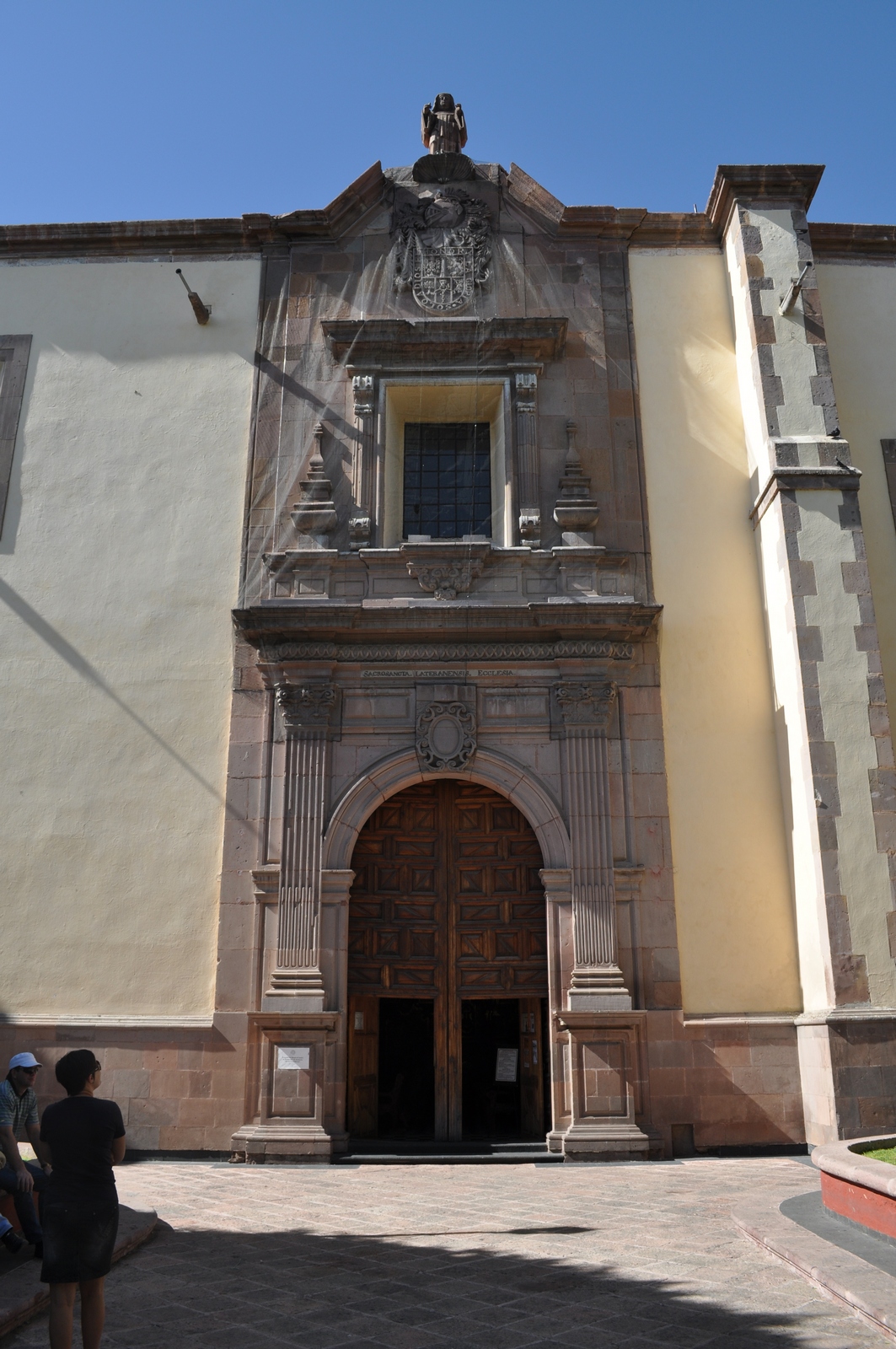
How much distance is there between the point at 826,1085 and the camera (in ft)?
35.5

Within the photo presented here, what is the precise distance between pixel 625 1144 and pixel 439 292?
1042cm

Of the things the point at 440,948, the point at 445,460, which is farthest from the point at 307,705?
the point at 445,460

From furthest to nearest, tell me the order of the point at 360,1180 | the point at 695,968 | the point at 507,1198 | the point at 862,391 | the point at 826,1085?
the point at 862,391 → the point at 695,968 → the point at 826,1085 → the point at 360,1180 → the point at 507,1198

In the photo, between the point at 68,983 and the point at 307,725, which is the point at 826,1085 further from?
the point at 68,983

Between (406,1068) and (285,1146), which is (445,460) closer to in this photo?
(406,1068)

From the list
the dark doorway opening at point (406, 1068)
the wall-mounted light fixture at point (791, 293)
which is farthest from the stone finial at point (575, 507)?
the dark doorway opening at point (406, 1068)

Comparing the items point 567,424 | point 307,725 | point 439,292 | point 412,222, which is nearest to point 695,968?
point 307,725

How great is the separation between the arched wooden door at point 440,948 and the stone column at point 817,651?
3.01m

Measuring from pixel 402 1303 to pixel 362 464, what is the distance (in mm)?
9945

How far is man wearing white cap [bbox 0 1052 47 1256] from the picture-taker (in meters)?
Result: 6.53

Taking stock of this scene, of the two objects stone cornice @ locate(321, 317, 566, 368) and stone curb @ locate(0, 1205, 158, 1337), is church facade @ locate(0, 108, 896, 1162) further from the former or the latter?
stone curb @ locate(0, 1205, 158, 1337)

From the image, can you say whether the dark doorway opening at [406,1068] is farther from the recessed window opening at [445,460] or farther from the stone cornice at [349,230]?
the stone cornice at [349,230]

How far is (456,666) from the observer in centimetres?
1302

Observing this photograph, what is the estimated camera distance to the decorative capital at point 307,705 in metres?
12.7
